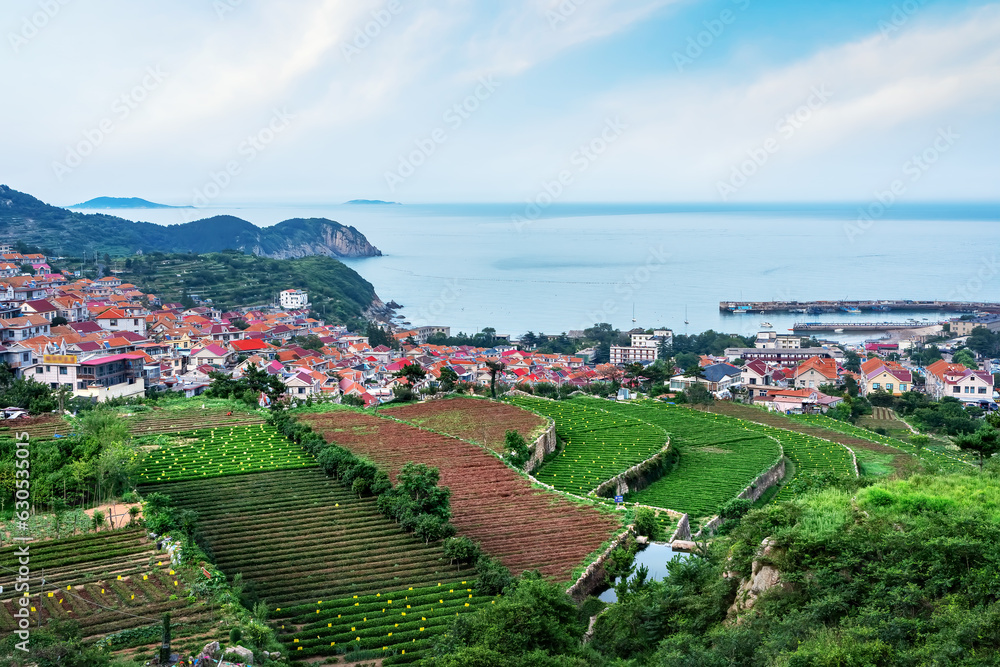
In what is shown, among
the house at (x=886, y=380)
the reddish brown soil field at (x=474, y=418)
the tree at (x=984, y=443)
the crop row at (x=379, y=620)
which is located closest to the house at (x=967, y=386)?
the house at (x=886, y=380)

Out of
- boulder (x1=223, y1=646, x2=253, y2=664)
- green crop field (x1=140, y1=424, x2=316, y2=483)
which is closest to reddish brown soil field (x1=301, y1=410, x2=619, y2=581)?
green crop field (x1=140, y1=424, x2=316, y2=483)

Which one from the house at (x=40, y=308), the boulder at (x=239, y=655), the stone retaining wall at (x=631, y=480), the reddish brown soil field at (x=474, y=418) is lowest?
the boulder at (x=239, y=655)

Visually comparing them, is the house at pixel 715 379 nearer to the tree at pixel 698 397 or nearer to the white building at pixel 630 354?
the tree at pixel 698 397

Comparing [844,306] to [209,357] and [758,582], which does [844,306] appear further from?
[758,582]

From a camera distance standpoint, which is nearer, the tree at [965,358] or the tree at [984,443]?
the tree at [984,443]

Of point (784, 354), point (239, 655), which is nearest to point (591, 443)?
point (239, 655)
